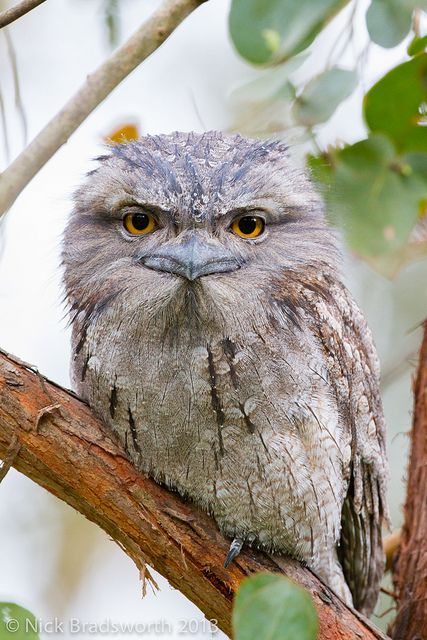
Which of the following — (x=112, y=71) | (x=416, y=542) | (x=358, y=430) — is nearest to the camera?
(x=112, y=71)

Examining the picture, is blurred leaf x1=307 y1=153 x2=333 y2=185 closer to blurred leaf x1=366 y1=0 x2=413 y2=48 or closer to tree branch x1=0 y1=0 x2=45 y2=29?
blurred leaf x1=366 y1=0 x2=413 y2=48

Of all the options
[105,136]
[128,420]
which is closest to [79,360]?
[128,420]

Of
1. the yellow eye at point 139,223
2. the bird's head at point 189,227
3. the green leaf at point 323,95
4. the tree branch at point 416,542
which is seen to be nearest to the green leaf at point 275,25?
the green leaf at point 323,95

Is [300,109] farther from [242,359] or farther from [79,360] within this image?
[79,360]

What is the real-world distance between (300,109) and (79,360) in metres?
1.09

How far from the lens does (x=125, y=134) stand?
3.12 meters

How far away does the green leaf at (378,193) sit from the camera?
2.52 m

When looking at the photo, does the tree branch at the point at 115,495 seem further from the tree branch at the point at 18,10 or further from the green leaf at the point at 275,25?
the green leaf at the point at 275,25

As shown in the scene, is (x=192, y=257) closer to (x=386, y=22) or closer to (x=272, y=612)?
(x=386, y=22)

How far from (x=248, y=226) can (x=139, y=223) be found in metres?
0.34

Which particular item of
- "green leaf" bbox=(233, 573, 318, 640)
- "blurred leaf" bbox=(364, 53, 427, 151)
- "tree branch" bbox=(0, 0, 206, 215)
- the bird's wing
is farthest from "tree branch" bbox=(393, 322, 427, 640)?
"tree branch" bbox=(0, 0, 206, 215)

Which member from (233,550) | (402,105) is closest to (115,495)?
(233,550)

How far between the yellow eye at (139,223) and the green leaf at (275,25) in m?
0.69

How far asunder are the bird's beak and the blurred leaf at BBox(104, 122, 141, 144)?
2.40 ft
